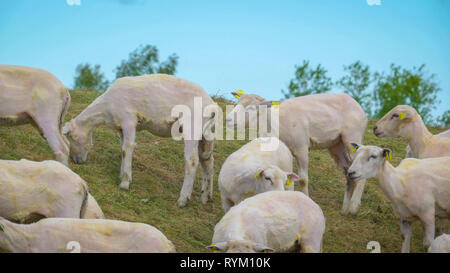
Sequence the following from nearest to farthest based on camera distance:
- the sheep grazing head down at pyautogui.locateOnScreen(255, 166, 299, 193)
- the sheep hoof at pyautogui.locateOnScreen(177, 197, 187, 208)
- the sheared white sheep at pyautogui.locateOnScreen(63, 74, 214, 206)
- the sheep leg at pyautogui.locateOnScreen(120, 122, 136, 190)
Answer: the sheep grazing head down at pyautogui.locateOnScreen(255, 166, 299, 193) < the sheep hoof at pyautogui.locateOnScreen(177, 197, 187, 208) < the sheep leg at pyautogui.locateOnScreen(120, 122, 136, 190) < the sheared white sheep at pyautogui.locateOnScreen(63, 74, 214, 206)

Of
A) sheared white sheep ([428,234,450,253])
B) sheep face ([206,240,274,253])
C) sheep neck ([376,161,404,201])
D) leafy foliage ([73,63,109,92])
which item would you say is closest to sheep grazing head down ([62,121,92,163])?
sheep neck ([376,161,404,201])

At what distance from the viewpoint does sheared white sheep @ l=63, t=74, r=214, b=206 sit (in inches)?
471

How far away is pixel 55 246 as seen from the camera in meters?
7.16

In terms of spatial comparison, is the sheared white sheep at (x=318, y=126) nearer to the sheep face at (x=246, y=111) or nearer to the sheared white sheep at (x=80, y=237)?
the sheep face at (x=246, y=111)

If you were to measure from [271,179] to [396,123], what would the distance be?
4611 mm

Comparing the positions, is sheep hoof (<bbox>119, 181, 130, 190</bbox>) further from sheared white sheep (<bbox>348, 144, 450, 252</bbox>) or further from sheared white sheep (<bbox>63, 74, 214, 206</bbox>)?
sheared white sheep (<bbox>348, 144, 450, 252</bbox>)

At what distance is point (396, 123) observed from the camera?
13.1 m

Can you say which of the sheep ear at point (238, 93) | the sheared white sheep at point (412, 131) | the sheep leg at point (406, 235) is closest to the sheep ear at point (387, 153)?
the sheep leg at point (406, 235)

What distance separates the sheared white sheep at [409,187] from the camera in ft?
33.3

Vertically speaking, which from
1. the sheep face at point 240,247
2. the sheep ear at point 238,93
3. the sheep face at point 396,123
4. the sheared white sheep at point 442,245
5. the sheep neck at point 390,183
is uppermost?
the sheep ear at point 238,93
